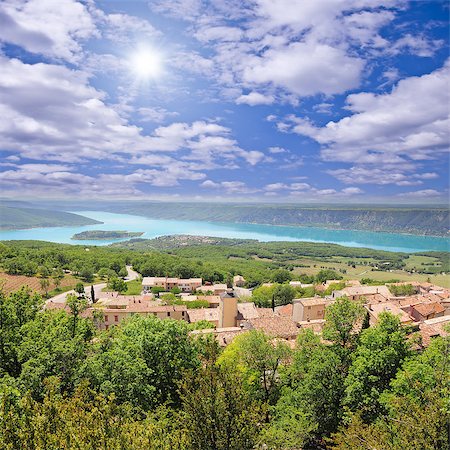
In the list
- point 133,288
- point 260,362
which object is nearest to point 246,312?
point 260,362

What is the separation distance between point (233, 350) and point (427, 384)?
11235 mm

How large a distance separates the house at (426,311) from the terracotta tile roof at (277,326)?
42.1 feet

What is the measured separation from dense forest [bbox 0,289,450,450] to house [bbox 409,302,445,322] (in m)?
21.6

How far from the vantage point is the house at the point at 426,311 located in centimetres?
3425

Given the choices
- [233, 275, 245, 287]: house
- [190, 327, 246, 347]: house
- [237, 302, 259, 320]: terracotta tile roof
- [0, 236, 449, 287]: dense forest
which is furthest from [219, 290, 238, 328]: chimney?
[0, 236, 449, 287]: dense forest

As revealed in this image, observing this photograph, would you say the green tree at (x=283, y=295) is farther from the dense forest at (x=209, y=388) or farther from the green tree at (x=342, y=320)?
the green tree at (x=342, y=320)

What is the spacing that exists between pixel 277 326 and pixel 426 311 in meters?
16.0

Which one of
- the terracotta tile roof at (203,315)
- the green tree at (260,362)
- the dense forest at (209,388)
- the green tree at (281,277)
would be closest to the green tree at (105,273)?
the green tree at (281,277)

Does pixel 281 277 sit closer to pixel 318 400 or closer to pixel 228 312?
pixel 228 312

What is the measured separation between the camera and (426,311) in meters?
34.7

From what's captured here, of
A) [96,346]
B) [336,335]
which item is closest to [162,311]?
[96,346]

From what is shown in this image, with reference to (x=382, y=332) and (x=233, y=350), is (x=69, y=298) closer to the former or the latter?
(x=233, y=350)

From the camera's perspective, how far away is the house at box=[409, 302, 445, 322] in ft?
112

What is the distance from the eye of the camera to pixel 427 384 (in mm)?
11891
